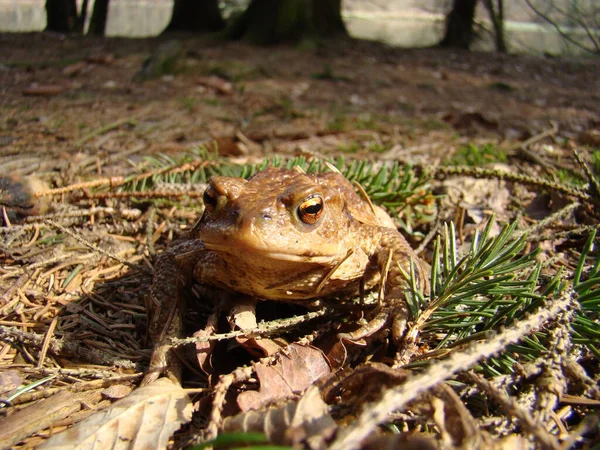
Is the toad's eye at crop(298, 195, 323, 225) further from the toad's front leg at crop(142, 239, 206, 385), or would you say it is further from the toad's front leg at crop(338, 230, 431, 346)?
the toad's front leg at crop(142, 239, 206, 385)

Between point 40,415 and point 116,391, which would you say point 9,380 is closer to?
point 40,415

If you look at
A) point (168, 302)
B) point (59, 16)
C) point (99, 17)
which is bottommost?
point (59, 16)

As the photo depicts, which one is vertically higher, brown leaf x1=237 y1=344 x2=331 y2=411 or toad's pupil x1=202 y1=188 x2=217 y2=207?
toad's pupil x1=202 y1=188 x2=217 y2=207

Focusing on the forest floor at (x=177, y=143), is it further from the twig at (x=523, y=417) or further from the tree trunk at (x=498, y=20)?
→ the tree trunk at (x=498, y=20)

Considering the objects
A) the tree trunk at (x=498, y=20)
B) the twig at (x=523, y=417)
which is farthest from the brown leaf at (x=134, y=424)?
the tree trunk at (x=498, y=20)

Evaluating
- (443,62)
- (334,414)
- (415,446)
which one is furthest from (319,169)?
(443,62)

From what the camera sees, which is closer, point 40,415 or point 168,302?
point 40,415

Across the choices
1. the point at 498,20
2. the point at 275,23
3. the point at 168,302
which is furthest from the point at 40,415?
the point at 498,20

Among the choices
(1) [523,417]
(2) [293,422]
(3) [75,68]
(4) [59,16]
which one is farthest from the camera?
(4) [59,16]

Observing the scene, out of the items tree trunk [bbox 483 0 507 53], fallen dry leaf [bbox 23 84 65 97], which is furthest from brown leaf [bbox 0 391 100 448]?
tree trunk [bbox 483 0 507 53]
